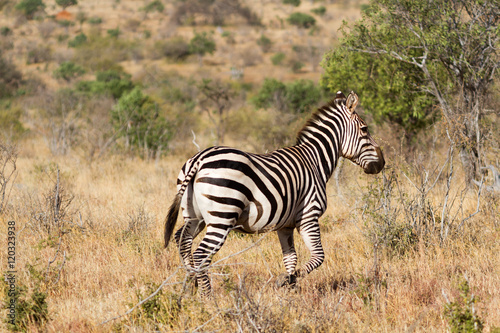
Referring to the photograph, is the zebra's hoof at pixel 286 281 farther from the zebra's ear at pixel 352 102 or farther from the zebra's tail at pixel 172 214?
the zebra's ear at pixel 352 102

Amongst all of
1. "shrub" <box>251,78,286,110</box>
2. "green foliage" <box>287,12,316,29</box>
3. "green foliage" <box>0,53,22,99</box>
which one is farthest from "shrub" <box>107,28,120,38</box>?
"shrub" <box>251,78,286,110</box>

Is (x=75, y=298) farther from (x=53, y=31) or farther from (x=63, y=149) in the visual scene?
(x=53, y=31)

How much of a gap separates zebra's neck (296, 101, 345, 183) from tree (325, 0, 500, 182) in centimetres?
386

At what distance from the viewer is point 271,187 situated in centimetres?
445

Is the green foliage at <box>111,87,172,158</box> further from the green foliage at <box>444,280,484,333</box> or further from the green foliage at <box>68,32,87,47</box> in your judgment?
the green foliage at <box>68,32,87,47</box>

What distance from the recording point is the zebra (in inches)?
167

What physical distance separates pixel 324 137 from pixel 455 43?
5.35 meters

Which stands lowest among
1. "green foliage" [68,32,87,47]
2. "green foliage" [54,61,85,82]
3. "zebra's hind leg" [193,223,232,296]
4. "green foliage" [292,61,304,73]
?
"green foliage" [292,61,304,73]

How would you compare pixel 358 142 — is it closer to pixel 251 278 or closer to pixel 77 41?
pixel 251 278

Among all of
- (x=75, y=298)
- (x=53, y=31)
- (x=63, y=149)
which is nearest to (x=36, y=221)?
(x=75, y=298)

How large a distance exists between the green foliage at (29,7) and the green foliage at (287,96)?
4629cm

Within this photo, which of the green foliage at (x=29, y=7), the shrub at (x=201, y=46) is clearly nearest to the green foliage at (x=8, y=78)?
the shrub at (x=201, y=46)

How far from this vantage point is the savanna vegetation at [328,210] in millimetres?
4207

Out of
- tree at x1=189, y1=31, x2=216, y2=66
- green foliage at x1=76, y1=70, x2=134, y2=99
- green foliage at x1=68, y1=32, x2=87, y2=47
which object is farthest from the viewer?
green foliage at x1=68, y1=32, x2=87, y2=47
